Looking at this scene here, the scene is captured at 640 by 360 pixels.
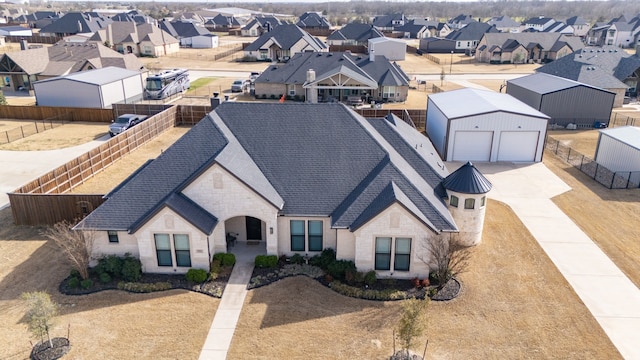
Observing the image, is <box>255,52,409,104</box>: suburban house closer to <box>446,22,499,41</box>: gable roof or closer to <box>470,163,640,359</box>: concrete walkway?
<box>470,163,640,359</box>: concrete walkway

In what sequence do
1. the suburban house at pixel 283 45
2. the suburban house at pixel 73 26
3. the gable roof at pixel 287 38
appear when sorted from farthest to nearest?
the suburban house at pixel 73 26
the gable roof at pixel 287 38
the suburban house at pixel 283 45

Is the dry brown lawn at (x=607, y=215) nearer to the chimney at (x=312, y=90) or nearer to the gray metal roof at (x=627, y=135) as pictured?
the gray metal roof at (x=627, y=135)

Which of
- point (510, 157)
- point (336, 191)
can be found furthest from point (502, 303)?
point (510, 157)

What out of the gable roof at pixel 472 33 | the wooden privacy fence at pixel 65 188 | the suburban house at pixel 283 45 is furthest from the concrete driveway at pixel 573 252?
the gable roof at pixel 472 33

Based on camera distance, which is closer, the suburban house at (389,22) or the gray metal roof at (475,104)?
the gray metal roof at (475,104)

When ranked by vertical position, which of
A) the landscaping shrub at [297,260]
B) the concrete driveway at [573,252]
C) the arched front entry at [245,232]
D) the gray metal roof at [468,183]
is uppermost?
the gray metal roof at [468,183]

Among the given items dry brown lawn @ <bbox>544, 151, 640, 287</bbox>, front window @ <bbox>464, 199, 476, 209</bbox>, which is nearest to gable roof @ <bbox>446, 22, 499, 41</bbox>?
dry brown lawn @ <bbox>544, 151, 640, 287</bbox>
